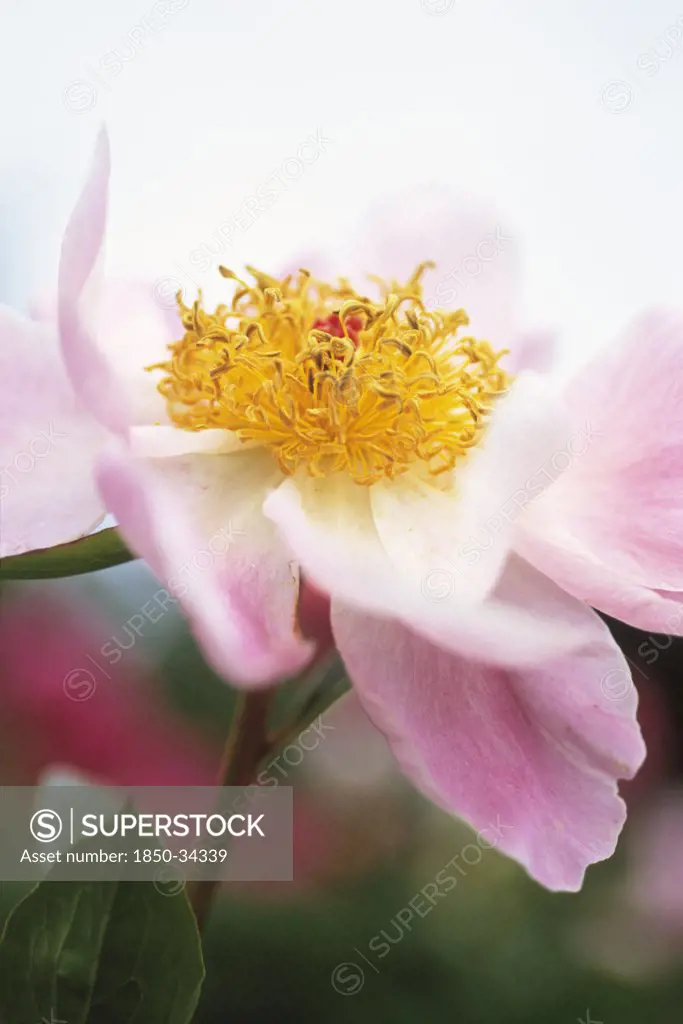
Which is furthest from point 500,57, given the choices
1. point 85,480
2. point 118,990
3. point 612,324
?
point 118,990

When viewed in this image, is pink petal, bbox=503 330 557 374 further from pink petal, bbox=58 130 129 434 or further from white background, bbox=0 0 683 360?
pink petal, bbox=58 130 129 434

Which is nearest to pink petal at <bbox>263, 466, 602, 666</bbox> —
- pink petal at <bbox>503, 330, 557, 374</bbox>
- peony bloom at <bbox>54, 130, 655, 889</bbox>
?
peony bloom at <bbox>54, 130, 655, 889</bbox>

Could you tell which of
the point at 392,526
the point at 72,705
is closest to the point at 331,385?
the point at 392,526

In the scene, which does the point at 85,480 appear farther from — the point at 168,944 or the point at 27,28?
the point at 27,28

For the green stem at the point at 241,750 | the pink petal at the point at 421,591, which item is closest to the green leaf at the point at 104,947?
the green stem at the point at 241,750

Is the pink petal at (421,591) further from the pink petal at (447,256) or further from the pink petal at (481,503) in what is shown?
the pink petal at (447,256)

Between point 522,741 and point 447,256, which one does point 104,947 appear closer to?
point 522,741

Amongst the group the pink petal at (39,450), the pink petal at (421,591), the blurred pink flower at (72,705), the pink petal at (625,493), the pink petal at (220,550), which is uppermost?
the pink petal at (625,493)
